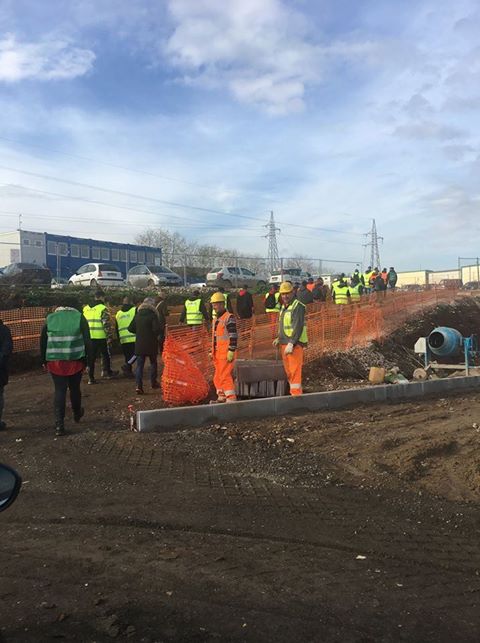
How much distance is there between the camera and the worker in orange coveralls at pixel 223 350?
8.59m

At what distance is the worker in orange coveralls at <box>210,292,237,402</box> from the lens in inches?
338

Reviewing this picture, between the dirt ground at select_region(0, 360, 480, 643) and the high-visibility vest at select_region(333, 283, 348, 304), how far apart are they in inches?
570

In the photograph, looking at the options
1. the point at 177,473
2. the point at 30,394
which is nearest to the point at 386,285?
the point at 30,394

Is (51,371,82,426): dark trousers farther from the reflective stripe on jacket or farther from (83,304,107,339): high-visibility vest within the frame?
(83,304,107,339): high-visibility vest

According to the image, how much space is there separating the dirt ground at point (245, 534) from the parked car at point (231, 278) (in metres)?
23.2

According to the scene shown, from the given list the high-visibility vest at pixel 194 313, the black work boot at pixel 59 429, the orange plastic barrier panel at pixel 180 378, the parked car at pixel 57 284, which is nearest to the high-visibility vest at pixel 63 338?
the black work boot at pixel 59 429

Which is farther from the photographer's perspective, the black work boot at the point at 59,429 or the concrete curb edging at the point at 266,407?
the concrete curb edging at the point at 266,407

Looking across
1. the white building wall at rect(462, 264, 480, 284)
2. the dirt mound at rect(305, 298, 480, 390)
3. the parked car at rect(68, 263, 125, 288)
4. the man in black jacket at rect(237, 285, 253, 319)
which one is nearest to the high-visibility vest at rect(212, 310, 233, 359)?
the dirt mound at rect(305, 298, 480, 390)

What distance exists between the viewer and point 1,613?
320 cm

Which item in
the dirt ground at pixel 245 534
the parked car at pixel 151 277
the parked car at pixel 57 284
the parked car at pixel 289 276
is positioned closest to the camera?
the dirt ground at pixel 245 534

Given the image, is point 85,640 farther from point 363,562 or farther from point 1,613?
point 363,562

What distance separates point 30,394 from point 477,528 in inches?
337

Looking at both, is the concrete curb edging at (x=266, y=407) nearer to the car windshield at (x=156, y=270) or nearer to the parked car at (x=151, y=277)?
the parked car at (x=151, y=277)

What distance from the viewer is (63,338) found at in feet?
25.0
